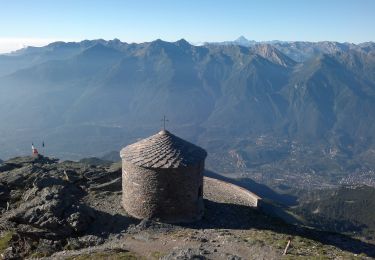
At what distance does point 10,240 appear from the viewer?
Answer: 96.5ft

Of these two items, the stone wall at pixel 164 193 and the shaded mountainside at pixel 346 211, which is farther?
the shaded mountainside at pixel 346 211

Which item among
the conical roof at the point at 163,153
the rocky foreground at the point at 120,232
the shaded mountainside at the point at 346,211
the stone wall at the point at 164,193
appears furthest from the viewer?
the shaded mountainside at the point at 346,211

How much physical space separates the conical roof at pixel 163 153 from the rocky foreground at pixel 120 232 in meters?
4.16

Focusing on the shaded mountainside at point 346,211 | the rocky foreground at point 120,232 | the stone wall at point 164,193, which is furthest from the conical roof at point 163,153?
the shaded mountainside at point 346,211

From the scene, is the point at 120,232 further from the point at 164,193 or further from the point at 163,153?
the point at 163,153

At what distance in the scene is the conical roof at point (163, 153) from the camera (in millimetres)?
32969

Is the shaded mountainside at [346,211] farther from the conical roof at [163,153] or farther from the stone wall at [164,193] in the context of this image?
the stone wall at [164,193]

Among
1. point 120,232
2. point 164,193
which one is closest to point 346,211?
point 164,193

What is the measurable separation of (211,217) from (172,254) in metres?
10.5

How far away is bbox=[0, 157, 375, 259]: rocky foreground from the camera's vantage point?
27016 millimetres

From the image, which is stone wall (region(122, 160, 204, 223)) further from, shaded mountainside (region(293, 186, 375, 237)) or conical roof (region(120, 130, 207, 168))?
shaded mountainside (region(293, 186, 375, 237))

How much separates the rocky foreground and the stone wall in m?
0.96

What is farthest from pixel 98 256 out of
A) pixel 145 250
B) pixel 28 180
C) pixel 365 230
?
pixel 365 230

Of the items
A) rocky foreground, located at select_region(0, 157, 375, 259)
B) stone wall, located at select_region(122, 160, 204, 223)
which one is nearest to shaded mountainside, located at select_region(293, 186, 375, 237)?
rocky foreground, located at select_region(0, 157, 375, 259)
